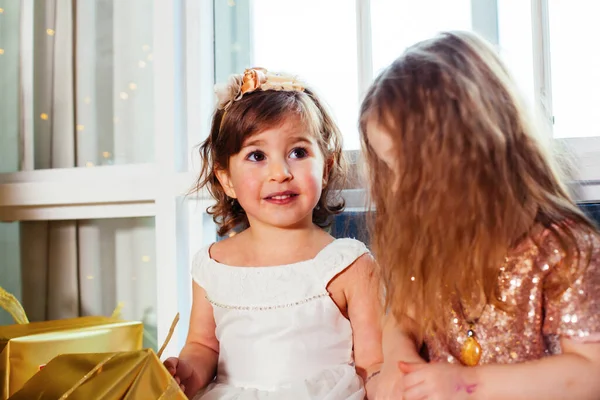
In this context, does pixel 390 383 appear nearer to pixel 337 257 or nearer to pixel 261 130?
pixel 337 257

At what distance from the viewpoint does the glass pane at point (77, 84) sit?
1696 mm

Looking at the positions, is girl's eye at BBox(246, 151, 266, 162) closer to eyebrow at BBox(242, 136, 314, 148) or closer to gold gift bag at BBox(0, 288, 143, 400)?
eyebrow at BBox(242, 136, 314, 148)

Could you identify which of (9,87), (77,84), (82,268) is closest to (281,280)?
(82,268)

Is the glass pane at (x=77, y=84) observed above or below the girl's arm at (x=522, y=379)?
above

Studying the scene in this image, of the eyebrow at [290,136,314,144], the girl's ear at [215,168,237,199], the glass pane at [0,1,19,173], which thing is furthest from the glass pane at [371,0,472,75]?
the glass pane at [0,1,19,173]

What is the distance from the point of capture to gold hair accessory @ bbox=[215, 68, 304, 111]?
1250mm

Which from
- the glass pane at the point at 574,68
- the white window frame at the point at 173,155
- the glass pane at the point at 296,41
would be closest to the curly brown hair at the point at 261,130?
the white window frame at the point at 173,155

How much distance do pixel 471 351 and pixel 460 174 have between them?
0.86 ft

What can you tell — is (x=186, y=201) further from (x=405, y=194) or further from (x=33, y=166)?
(x=405, y=194)

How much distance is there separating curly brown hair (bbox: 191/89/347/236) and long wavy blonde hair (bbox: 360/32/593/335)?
0.29 meters

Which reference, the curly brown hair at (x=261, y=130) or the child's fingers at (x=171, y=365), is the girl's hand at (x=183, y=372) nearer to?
the child's fingers at (x=171, y=365)

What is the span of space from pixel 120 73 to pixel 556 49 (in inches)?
41.5

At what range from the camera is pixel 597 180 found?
3.93ft

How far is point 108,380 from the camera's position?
100 centimetres
